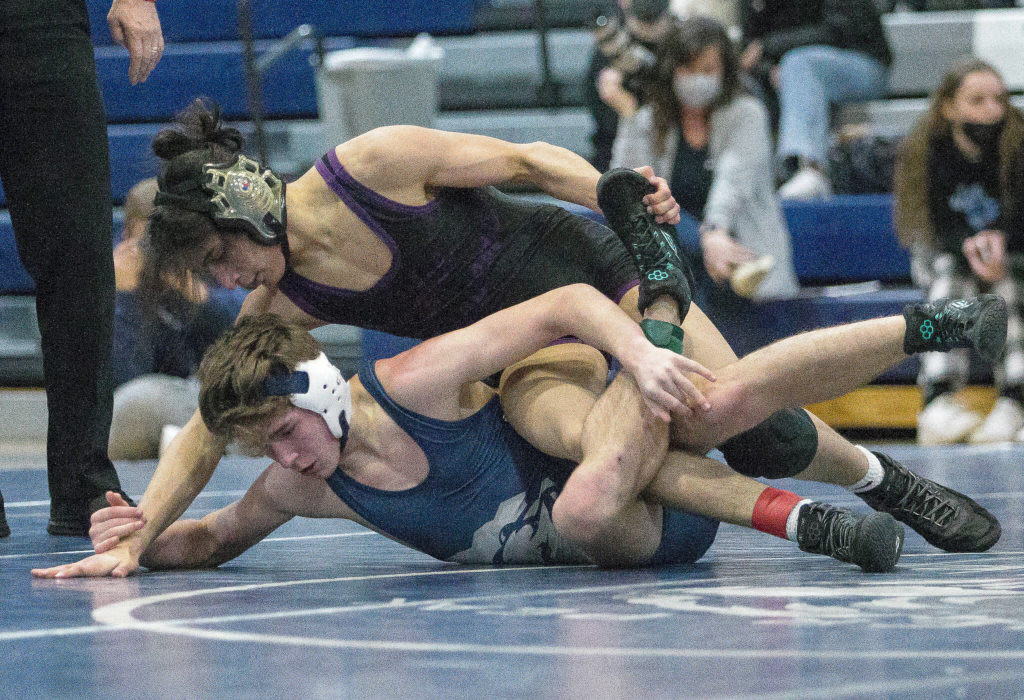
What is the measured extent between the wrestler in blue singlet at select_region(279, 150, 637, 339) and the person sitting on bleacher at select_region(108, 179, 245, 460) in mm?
2383

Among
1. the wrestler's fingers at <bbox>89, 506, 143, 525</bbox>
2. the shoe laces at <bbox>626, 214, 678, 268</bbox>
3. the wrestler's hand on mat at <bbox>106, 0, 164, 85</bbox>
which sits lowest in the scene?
the wrestler's fingers at <bbox>89, 506, 143, 525</bbox>

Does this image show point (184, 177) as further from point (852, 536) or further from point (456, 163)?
point (852, 536)

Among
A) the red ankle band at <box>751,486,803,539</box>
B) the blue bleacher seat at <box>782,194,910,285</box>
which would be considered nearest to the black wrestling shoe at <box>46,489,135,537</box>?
the red ankle band at <box>751,486,803,539</box>

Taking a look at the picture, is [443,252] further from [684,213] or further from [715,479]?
[684,213]

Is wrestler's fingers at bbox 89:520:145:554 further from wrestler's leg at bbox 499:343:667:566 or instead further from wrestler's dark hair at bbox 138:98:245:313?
wrestler's leg at bbox 499:343:667:566

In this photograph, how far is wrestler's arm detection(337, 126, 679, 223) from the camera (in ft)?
8.53

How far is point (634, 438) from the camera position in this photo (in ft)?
7.75

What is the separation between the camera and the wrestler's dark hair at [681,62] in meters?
5.20

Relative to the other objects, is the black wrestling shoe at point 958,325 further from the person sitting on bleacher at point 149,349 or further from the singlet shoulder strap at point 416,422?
the person sitting on bleacher at point 149,349

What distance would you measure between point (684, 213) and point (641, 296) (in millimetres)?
2931

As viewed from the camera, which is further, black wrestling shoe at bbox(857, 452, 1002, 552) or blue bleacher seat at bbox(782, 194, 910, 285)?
blue bleacher seat at bbox(782, 194, 910, 285)

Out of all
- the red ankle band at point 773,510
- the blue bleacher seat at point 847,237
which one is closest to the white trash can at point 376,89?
the blue bleacher seat at point 847,237

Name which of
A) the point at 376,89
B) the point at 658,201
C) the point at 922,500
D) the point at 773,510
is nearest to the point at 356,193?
the point at 658,201

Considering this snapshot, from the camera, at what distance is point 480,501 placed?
2.47m
